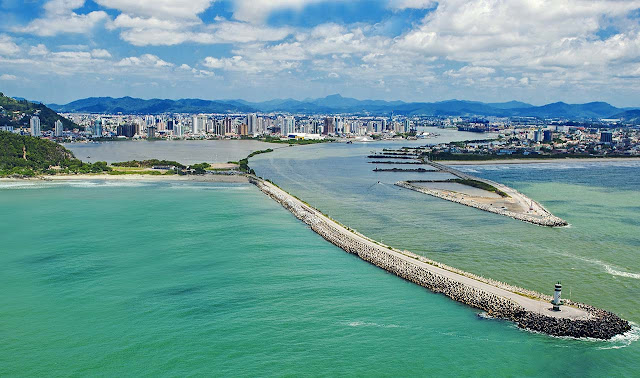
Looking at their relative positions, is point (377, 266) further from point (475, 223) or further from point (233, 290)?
point (475, 223)

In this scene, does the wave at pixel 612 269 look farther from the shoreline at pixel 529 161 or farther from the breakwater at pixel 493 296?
the shoreline at pixel 529 161

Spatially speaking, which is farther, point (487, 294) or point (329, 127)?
point (329, 127)

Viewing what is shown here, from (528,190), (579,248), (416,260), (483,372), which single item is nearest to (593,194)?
(528,190)

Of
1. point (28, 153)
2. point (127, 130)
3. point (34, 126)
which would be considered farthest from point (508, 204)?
point (127, 130)

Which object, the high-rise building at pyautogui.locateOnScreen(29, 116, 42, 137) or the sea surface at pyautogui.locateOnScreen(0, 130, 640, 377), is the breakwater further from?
the high-rise building at pyautogui.locateOnScreen(29, 116, 42, 137)

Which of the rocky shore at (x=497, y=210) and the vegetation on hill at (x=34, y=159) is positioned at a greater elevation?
the vegetation on hill at (x=34, y=159)

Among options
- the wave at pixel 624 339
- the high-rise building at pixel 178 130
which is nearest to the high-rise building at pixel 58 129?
the high-rise building at pixel 178 130

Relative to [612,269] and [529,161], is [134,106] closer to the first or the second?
[529,161]
